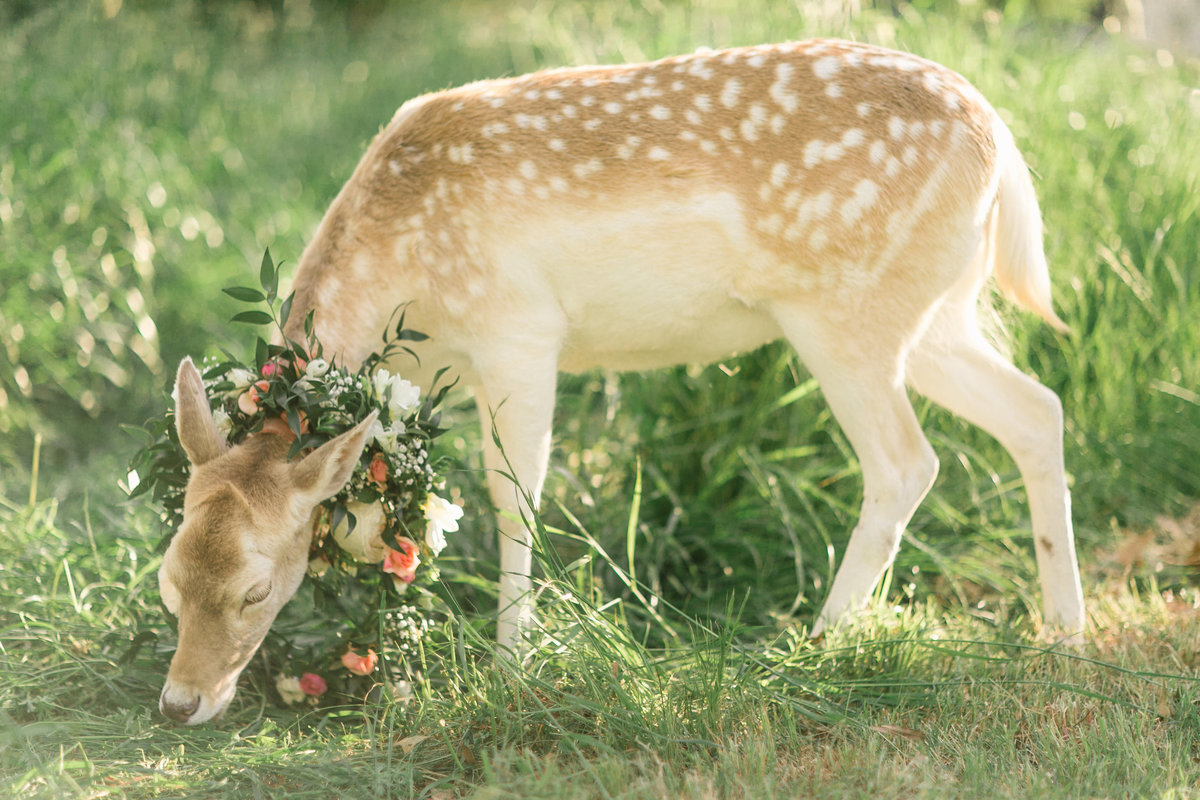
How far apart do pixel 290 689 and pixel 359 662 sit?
237 millimetres

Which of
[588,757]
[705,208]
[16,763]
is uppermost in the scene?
[705,208]

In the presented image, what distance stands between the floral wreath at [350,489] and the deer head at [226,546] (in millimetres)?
119

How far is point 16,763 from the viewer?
2.83 metres

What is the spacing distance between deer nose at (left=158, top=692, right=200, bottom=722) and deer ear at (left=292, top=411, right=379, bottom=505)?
57 cm

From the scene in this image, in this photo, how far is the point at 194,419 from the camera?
9.87 ft

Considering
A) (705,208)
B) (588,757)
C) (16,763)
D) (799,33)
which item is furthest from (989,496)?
(16,763)

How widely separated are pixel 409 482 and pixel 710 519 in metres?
1.66

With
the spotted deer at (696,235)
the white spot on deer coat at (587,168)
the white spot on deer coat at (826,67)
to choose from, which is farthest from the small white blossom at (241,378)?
the white spot on deer coat at (826,67)

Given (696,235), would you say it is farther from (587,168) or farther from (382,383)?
(382,383)

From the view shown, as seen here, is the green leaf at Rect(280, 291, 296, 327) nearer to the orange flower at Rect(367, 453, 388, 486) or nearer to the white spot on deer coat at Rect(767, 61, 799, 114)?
the orange flower at Rect(367, 453, 388, 486)

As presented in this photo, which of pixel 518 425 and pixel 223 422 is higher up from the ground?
pixel 223 422

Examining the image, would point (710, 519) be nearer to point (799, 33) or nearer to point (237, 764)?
point (237, 764)

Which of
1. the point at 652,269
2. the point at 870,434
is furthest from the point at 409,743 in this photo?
the point at 870,434

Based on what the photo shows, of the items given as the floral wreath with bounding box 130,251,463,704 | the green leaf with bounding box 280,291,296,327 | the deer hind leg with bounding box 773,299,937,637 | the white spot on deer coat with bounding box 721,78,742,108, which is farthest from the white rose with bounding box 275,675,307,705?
the white spot on deer coat with bounding box 721,78,742,108
